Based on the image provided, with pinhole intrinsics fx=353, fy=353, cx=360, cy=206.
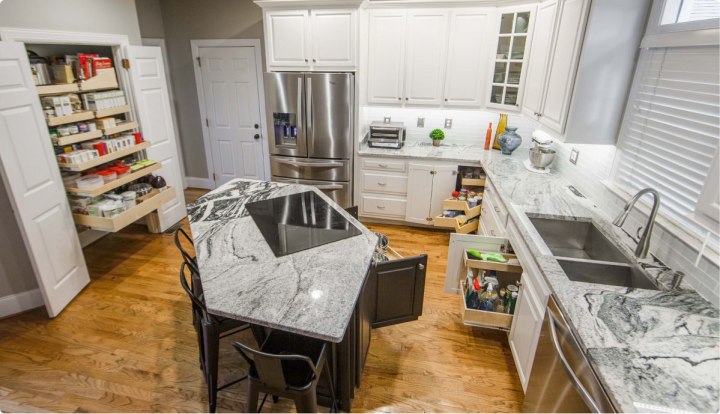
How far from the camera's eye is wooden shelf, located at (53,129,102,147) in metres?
2.80

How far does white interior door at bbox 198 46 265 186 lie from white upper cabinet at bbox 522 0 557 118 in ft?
10.6

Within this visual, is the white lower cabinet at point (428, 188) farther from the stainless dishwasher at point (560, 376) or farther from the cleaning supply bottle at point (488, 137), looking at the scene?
the stainless dishwasher at point (560, 376)

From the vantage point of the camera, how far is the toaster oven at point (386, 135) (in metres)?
3.97

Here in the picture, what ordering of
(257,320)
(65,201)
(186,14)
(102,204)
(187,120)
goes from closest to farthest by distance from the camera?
(257,320) → (65,201) → (102,204) → (186,14) → (187,120)

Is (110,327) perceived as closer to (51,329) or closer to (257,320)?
(51,329)

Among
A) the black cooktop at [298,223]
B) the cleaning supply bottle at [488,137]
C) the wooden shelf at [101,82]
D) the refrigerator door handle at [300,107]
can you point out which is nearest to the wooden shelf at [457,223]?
the cleaning supply bottle at [488,137]

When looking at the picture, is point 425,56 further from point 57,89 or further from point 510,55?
point 57,89

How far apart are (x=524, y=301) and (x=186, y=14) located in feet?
16.1

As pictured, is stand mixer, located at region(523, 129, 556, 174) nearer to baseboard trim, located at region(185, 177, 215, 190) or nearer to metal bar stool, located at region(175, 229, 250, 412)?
metal bar stool, located at region(175, 229, 250, 412)

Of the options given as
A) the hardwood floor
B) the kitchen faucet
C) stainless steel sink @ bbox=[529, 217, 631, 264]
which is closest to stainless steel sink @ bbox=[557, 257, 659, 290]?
the kitchen faucet

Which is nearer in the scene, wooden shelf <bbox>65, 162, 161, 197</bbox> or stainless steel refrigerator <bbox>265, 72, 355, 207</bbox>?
wooden shelf <bbox>65, 162, 161, 197</bbox>

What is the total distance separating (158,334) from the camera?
255 centimetres

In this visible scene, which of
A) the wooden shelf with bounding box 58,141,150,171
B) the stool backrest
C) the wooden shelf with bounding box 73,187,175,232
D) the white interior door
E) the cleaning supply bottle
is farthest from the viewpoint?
the white interior door

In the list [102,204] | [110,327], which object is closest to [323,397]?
[110,327]
